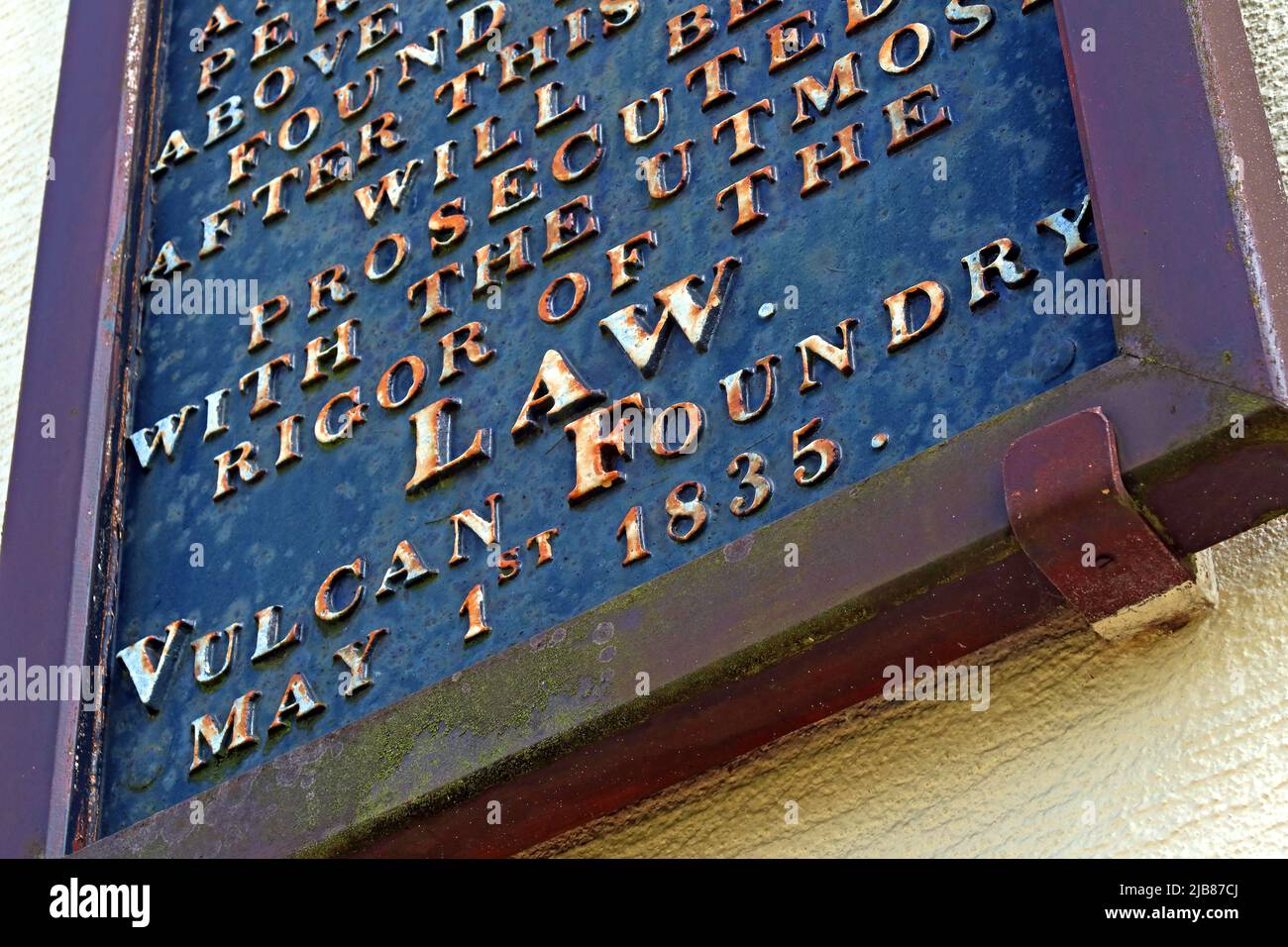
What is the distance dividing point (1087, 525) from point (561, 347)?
1.09 m

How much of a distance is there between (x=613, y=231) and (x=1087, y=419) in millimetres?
1093

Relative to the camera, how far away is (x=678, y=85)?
3434mm

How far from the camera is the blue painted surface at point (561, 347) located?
9.40 feet

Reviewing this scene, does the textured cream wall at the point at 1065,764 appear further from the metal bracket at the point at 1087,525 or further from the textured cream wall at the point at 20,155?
the textured cream wall at the point at 20,155

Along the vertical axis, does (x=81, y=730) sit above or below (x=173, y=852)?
above

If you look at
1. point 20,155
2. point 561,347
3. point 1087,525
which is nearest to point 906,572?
point 1087,525

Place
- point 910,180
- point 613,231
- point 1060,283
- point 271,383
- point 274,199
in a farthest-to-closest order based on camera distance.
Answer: point 274,199
point 271,383
point 613,231
point 910,180
point 1060,283

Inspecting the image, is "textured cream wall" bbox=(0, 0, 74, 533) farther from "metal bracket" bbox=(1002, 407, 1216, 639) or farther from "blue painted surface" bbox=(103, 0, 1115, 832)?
"metal bracket" bbox=(1002, 407, 1216, 639)

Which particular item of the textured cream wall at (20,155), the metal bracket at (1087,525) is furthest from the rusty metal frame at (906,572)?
the textured cream wall at (20,155)

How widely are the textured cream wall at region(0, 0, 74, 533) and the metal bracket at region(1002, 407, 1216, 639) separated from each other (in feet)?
7.86

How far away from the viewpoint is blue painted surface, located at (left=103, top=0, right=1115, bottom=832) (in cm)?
287

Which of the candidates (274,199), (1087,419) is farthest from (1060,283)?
(274,199)

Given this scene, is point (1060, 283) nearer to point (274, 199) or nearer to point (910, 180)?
point (910, 180)

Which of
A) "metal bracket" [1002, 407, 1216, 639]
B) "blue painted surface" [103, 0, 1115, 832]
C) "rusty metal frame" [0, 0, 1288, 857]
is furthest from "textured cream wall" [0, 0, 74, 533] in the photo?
"metal bracket" [1002, 407, 1216, 639]
